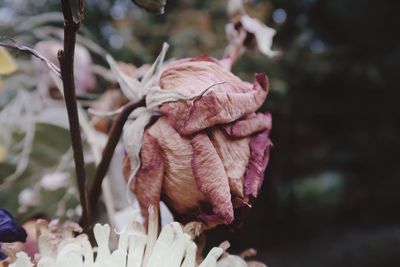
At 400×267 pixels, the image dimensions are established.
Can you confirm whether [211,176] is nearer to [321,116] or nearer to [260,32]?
[260,32]

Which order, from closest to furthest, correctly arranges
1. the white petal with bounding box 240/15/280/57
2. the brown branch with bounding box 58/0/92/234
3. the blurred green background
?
the brown branch with bounding box 58/0/92/234 < the white petal with bounding box 240/15/280/57 < the blurred green background

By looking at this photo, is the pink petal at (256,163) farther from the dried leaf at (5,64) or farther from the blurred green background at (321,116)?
the blurred green background at (321,116)

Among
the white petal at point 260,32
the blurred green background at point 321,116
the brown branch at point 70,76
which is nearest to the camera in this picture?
the brown branch at point 70,76

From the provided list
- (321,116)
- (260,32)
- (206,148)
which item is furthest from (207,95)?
(321,116)

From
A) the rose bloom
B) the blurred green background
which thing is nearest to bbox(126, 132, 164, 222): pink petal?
the rose bloom

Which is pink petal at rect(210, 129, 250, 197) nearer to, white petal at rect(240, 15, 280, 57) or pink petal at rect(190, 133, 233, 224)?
pink petal at rect(190, 133, 233, 224)

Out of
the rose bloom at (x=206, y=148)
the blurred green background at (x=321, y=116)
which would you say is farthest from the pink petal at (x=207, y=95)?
the blurred green background at (x=321, y=116)

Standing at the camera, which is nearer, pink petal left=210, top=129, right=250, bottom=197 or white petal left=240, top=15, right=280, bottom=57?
pink petal left=210, top=129, right=250, bottom=197

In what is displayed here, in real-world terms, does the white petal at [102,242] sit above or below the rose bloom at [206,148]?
below
